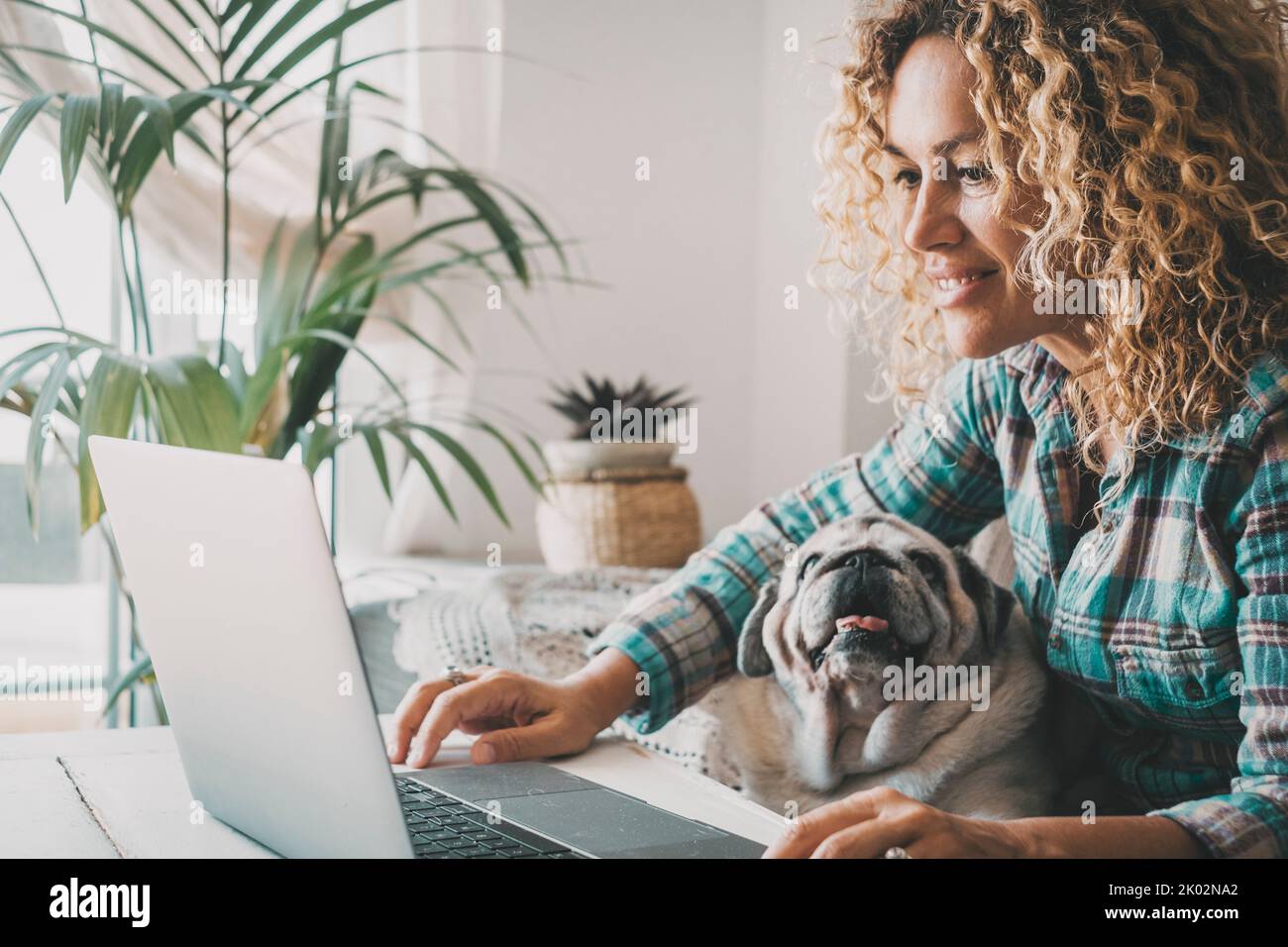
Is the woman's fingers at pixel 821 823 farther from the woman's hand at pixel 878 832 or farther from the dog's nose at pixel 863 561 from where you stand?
the dog's nose at pixel 863 561

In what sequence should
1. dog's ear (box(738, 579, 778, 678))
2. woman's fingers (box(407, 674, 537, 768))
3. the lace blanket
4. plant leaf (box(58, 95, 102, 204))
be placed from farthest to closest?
the lace blanket, plant leaf (box(58, 95, 102, 204)), dog's ear (box(738, 579, 778, 678)), woman's fingers (box(407, 674, 537, 768))

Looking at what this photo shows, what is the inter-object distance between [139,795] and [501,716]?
0.25 metres

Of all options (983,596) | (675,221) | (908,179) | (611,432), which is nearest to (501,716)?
(983,596)

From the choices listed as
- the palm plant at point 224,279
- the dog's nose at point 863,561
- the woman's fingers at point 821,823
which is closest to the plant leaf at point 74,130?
the palm plant at point 224,279

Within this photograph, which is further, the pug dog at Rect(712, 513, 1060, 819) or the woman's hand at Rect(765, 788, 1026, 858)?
the pug dog at Rect(712, 513, 1060, 819)

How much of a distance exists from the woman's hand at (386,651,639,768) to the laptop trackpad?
10 centimetres

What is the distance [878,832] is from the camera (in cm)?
58

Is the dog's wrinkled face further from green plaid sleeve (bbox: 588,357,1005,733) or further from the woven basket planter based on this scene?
the woven basket planter

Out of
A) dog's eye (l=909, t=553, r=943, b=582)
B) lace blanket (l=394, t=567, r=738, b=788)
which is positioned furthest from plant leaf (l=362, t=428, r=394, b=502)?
dog's eye (l=909, t=553, r=943, b=582)

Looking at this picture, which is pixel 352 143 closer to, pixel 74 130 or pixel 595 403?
pixel 595 403

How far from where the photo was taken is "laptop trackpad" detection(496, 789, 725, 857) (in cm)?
64

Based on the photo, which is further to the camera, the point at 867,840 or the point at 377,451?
the point at 377,451

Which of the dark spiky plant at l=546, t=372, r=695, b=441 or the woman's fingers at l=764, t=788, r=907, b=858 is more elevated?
the dark spiky plant at l=546, t=372, r=695, b=441

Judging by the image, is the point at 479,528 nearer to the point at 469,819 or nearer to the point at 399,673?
the point at 399,673
